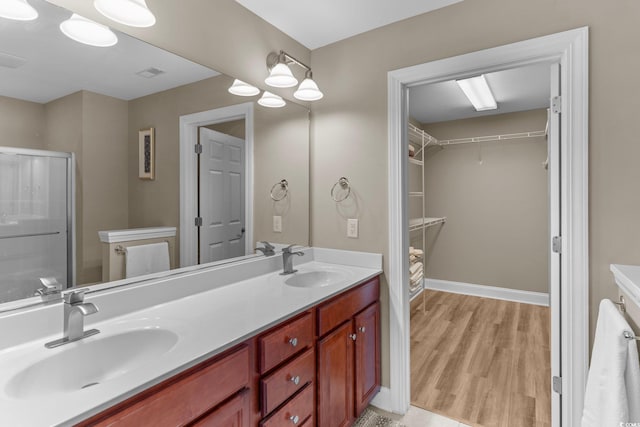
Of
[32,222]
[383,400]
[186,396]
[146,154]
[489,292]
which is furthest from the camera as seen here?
[489,292]

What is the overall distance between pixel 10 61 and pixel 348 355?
5.92ft

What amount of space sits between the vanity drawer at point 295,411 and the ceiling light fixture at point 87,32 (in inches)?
61.7

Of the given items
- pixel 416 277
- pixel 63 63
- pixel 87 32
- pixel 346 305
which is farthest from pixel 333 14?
pixel 416 277

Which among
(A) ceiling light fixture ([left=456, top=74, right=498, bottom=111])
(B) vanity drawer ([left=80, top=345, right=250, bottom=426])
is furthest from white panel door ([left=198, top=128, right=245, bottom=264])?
(A) ceiling light fixture ([left=456, top=74, right=498, bottom=111])

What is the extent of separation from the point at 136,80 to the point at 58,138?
41cm

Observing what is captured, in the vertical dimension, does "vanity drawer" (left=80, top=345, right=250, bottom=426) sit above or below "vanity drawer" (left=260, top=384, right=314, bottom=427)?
above

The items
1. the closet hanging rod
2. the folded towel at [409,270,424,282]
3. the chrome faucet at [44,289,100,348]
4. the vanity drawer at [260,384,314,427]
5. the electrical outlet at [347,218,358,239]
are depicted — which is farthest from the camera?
the closet hanging rod

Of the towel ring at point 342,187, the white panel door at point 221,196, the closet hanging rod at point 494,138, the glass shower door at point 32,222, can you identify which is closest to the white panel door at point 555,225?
the towel ring at point 342,187

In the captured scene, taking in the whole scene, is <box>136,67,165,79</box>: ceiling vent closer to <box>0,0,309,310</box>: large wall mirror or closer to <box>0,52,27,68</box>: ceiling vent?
<box>0,0,309,310</box>: large wall mirror

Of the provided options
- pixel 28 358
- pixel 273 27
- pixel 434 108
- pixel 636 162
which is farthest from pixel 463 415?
pixel 434 108

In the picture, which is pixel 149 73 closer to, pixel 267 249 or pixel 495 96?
pixel 267 249

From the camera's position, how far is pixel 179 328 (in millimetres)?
1168

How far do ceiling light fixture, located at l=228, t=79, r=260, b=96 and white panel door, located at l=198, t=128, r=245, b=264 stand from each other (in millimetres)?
249

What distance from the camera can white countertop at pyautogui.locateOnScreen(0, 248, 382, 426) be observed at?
73 cm
